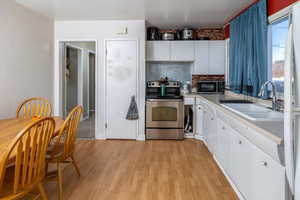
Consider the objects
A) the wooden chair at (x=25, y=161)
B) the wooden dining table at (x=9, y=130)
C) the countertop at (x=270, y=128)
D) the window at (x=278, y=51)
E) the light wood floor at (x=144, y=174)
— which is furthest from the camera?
the window at (x=278, y=51)

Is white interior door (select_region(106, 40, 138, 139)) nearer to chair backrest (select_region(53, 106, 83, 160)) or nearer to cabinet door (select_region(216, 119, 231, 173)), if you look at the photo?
cabinet door (select_region(216, 119, 231, 173))

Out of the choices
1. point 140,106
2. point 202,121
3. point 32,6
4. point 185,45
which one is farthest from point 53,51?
point 202,121

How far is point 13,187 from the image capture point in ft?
5.75

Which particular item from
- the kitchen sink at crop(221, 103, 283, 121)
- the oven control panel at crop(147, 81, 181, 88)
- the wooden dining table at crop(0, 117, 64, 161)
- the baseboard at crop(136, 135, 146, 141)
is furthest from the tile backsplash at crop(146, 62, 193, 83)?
the wooden dining table at crop(0, 117, 64, 161)

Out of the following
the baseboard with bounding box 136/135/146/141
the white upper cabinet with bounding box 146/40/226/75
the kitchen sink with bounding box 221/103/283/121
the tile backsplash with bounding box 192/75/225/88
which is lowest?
the baseboard with bounding box 136/135/146/141

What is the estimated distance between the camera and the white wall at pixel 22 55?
132 inches

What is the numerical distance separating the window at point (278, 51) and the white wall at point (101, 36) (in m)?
2.34

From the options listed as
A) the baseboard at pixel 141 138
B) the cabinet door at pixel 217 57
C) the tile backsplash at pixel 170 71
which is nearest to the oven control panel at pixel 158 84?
the tile backsplash at pixel 170 71

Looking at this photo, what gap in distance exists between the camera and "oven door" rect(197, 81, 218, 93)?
5.11 meters

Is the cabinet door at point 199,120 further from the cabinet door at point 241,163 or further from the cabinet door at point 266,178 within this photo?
the cabinet door at point 266,178

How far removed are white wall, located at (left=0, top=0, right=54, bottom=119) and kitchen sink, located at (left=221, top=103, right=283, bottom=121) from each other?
295 cm

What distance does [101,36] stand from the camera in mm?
4734

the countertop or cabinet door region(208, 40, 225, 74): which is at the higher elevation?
cabinet door region(208, 40, 225, 74)

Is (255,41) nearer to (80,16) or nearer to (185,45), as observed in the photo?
(185,45)
